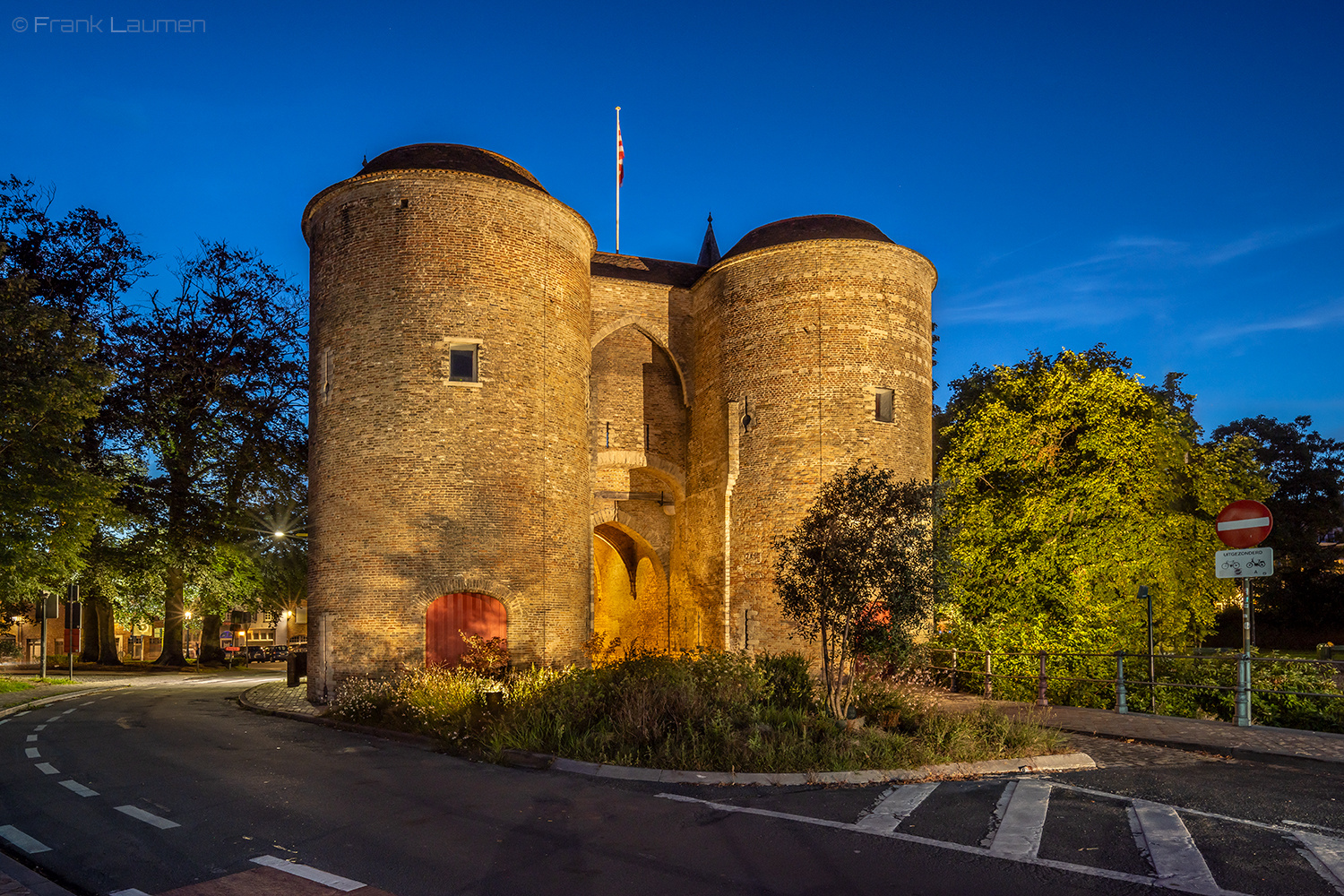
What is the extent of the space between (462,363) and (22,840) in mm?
13664

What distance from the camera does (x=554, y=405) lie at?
20.8 m

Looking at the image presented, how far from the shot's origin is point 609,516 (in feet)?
83.8

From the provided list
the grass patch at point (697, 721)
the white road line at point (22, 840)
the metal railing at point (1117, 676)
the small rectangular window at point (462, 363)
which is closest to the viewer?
the white road line at point (22, 840)

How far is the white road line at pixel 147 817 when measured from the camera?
7.39 m

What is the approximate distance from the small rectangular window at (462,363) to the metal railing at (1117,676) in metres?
11.3

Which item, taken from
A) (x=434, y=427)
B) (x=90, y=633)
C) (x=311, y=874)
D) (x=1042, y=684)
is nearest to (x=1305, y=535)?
(x=1042, y=684)

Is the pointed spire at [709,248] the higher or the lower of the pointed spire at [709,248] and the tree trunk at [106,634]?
the higher

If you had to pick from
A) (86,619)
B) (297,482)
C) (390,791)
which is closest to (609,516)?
(297,482)

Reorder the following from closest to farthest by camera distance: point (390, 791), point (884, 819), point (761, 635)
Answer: point (884, 819) → point (390, 791) → point (761, 635)

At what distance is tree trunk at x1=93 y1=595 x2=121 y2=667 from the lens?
37.5 m

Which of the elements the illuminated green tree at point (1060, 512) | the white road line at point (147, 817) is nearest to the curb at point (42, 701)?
the white road line at point (147, 817)

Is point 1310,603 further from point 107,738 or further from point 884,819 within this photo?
point 107,738

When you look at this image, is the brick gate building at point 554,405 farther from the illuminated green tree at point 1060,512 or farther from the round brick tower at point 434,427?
the illuminated green tree at point 1060,512

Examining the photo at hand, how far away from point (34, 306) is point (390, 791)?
57.6ft
